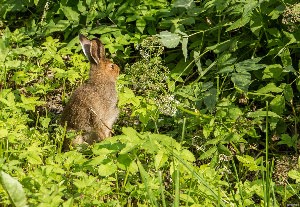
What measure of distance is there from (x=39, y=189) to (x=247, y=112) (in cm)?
215

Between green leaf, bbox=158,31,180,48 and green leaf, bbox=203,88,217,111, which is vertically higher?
green leaf, bbox=158,31,180,48

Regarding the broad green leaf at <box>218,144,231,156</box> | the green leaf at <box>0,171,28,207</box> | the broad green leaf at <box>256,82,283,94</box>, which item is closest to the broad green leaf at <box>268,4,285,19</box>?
the broad green leaf at <box>256,82,283,94</box>

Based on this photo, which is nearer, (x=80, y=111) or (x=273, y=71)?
(x=80, y=111)

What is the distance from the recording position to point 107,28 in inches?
254

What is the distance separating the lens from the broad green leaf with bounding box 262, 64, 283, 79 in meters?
5.44

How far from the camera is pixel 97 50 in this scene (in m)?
5.69

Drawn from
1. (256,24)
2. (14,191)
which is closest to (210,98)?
(256,24)

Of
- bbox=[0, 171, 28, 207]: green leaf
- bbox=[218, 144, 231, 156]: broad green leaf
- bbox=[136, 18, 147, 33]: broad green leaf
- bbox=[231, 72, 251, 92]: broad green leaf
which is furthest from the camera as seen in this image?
bbox=[136, 18, 147, 33]: broad green leaf

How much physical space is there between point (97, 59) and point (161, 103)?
97cm

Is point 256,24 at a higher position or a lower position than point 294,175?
higher

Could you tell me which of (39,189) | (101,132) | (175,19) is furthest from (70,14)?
(39,189)

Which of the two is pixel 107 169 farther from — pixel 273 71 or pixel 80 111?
pixel 273 71

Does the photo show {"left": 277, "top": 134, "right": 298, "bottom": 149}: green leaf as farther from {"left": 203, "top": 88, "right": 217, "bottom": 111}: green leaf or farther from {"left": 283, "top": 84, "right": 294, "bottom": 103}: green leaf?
{"left": 203, "top": 88, "right": 217, "bottom": 111}: green leaf

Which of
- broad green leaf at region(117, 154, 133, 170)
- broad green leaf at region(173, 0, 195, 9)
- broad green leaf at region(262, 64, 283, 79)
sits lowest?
broad green leaf at region(262, 64, 283, 79)
